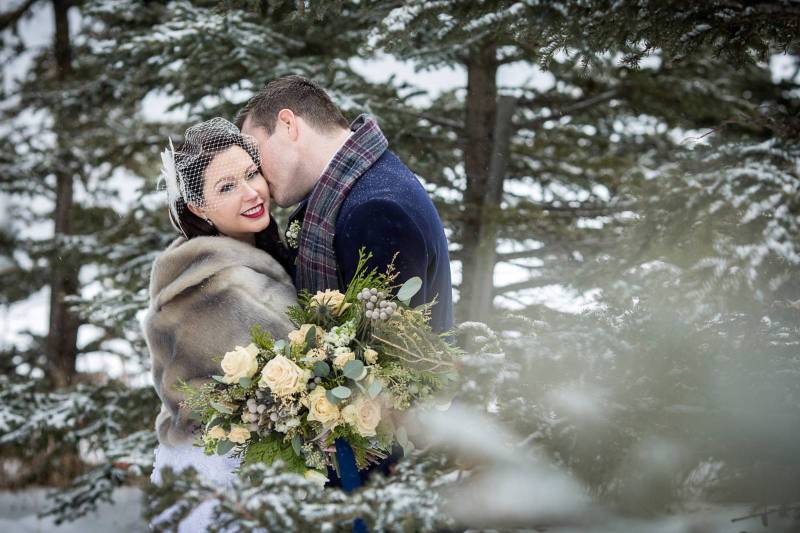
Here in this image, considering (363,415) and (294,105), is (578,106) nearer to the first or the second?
(294,105)

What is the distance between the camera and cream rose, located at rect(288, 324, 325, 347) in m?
2.20

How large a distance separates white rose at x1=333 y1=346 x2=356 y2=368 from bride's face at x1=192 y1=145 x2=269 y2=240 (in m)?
0.89

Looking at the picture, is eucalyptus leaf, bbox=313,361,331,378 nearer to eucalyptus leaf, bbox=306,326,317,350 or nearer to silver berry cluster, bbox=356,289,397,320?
eucalyptus leaf, bbox=306,326,317,350

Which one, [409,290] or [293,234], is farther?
[293,234]

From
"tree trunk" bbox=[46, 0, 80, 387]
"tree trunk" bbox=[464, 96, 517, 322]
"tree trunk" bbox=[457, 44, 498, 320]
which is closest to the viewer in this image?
"tree trunk" bbox=[464, 96, 517, 322]

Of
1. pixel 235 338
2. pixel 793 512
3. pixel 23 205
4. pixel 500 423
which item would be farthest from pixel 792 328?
pixel 23 205

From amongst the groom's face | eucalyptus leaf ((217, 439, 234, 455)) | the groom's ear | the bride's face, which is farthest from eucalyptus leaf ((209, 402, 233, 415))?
the groom's ear

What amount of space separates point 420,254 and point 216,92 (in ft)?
13.5

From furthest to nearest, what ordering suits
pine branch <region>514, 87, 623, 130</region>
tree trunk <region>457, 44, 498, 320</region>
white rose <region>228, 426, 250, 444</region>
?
pine branch <region>514, 87, 623, 130</region> < tree trunk <region>457, 44, 498, 320</region> < white rose <region>228, 426, 250, 444</region>

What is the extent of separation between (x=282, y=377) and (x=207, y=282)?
0.64m

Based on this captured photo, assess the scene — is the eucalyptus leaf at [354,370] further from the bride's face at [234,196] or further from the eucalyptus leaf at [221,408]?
the bride's face at [234,196]

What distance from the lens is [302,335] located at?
7.24ft

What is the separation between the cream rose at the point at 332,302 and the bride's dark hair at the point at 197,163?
81cm

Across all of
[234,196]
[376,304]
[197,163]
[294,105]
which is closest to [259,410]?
[376,304]
